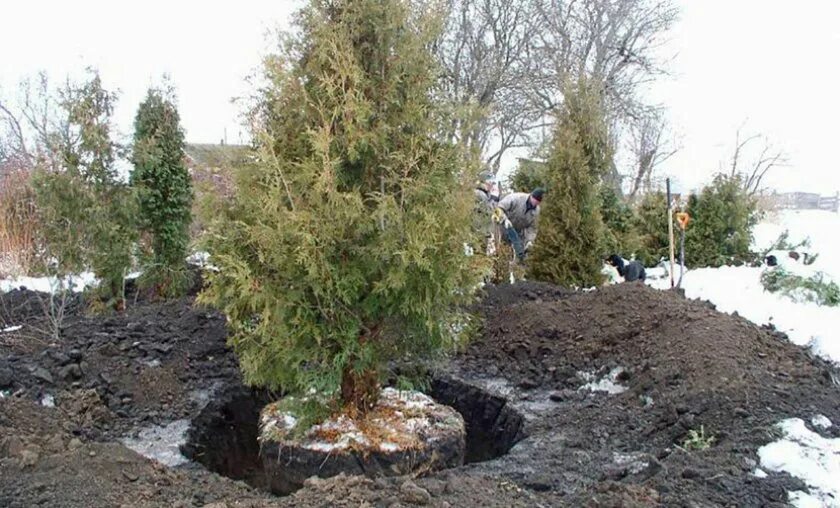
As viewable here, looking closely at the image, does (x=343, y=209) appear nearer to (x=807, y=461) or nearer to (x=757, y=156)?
(x=807, y=461)

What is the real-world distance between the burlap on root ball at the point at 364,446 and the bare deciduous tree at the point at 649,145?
64.3 ft

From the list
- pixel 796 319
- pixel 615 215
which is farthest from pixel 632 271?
pixel 615 215

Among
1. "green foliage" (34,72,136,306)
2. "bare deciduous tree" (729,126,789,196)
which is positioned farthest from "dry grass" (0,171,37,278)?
"bare deciduous tree" (729,126,789,196)

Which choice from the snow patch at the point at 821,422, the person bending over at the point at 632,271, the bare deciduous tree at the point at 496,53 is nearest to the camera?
the snow patch at the point at 821,422

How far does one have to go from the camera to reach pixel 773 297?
28.1 feet

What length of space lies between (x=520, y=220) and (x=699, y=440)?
7.22 metres

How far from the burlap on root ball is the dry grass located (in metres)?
8.31

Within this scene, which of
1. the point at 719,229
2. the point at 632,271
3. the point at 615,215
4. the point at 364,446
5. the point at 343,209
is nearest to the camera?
the point at 343,209

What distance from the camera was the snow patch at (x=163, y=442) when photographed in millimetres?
4648

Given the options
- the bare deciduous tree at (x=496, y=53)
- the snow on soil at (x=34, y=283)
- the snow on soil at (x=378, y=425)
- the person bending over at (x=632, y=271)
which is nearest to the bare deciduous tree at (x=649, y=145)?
the bare deciduous tree at (x=496, y=53)

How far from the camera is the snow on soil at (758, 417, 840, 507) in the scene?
321 centimetres

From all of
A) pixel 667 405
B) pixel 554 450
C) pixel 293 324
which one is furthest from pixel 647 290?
pixel 293 324

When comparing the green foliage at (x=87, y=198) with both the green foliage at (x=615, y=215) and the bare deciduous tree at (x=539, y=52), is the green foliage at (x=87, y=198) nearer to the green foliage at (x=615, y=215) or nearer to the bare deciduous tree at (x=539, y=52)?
the green foliage at (x=615, y=215)

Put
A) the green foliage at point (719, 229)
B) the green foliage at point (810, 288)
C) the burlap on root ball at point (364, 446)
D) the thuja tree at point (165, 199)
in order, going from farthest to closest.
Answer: the green foliage at point (719, 229)
the thuja tree at point (165, 199)
the green foliage at point (810, 288)
the burlap on root ball at point (364, 446)
